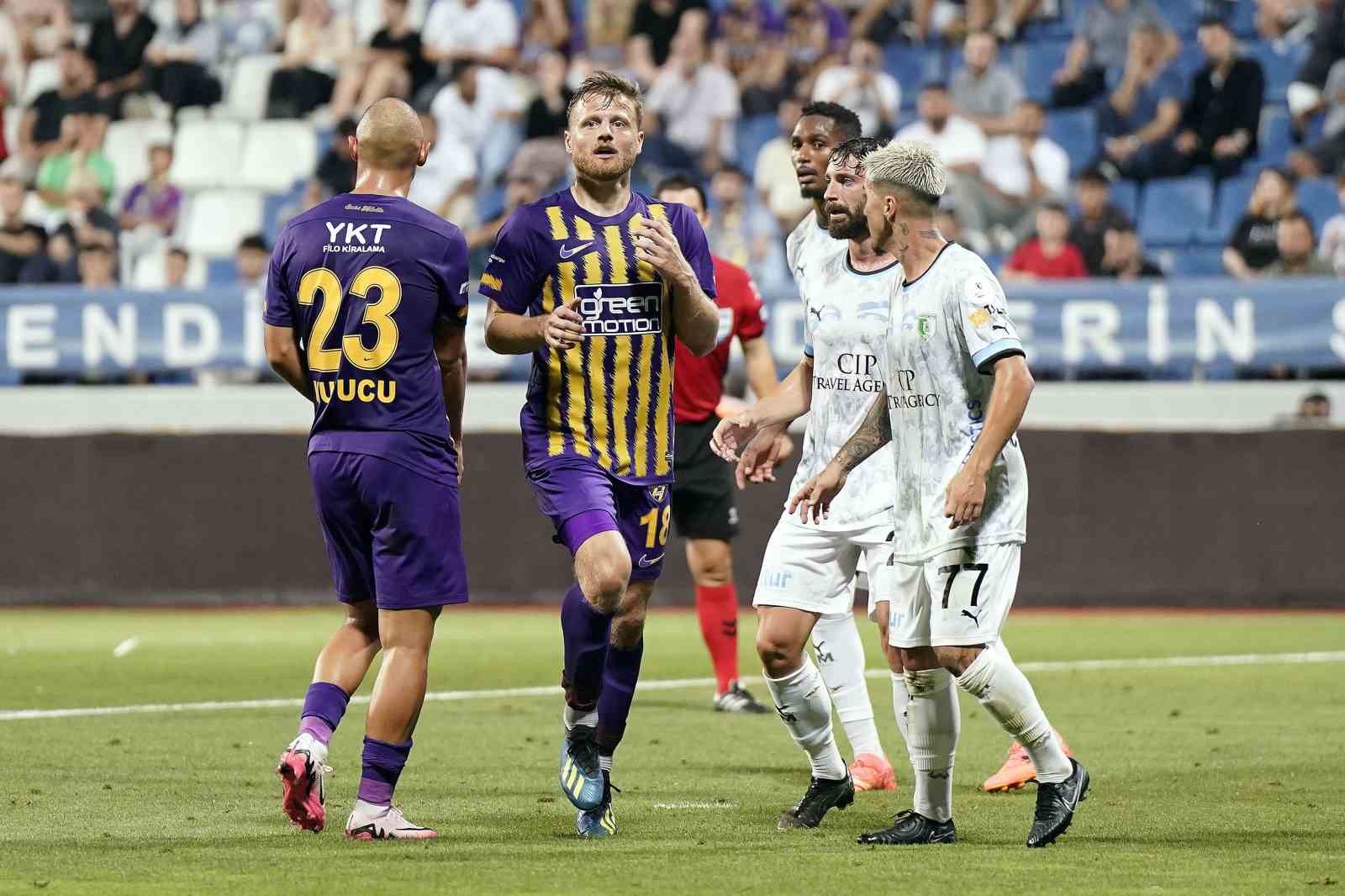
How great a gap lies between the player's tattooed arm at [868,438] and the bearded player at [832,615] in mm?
1085

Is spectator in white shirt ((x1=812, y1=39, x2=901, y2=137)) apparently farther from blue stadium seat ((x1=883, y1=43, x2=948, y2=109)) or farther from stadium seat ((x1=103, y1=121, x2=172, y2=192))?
stadium seat ((x1=103, y1=121, x2=172, y2=192))

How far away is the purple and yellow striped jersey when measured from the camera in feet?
22.6

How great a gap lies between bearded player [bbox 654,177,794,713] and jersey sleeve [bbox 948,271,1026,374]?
4546 mm

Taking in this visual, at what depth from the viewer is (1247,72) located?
19.4 m

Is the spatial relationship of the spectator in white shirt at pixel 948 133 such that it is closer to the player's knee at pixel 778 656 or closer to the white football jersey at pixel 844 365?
the white football jersey at pixel 844 365

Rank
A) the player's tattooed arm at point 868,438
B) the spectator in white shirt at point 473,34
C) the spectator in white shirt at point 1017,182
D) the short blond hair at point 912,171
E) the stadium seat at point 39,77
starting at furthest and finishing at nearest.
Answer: the stadium seat at point 39,77 < the spectator in white shirt at point 473,34 < the spectator in white shirt at point 1017,182 < the player's tattooed arm at point 868,438 < the short blond hair at point 912,171

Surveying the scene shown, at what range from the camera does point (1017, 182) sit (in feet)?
63.2

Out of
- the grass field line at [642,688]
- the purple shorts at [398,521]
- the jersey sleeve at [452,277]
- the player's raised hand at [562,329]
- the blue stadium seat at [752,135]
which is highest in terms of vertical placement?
the blue stadium seat at [752,135]

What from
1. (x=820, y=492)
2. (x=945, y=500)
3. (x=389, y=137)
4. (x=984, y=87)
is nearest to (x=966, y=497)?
(x=945, y=500)

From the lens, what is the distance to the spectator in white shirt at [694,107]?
67.2 feet

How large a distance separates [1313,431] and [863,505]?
918 cm

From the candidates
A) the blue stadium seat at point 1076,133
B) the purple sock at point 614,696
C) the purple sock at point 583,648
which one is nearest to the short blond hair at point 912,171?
the purple sock at point 583,648

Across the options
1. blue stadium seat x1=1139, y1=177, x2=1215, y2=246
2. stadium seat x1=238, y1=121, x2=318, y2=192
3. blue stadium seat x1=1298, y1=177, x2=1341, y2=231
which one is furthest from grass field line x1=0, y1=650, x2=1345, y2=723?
stadium seat x1=238, y1=121, x2=318, y2=192

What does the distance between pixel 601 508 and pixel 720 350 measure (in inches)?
177
